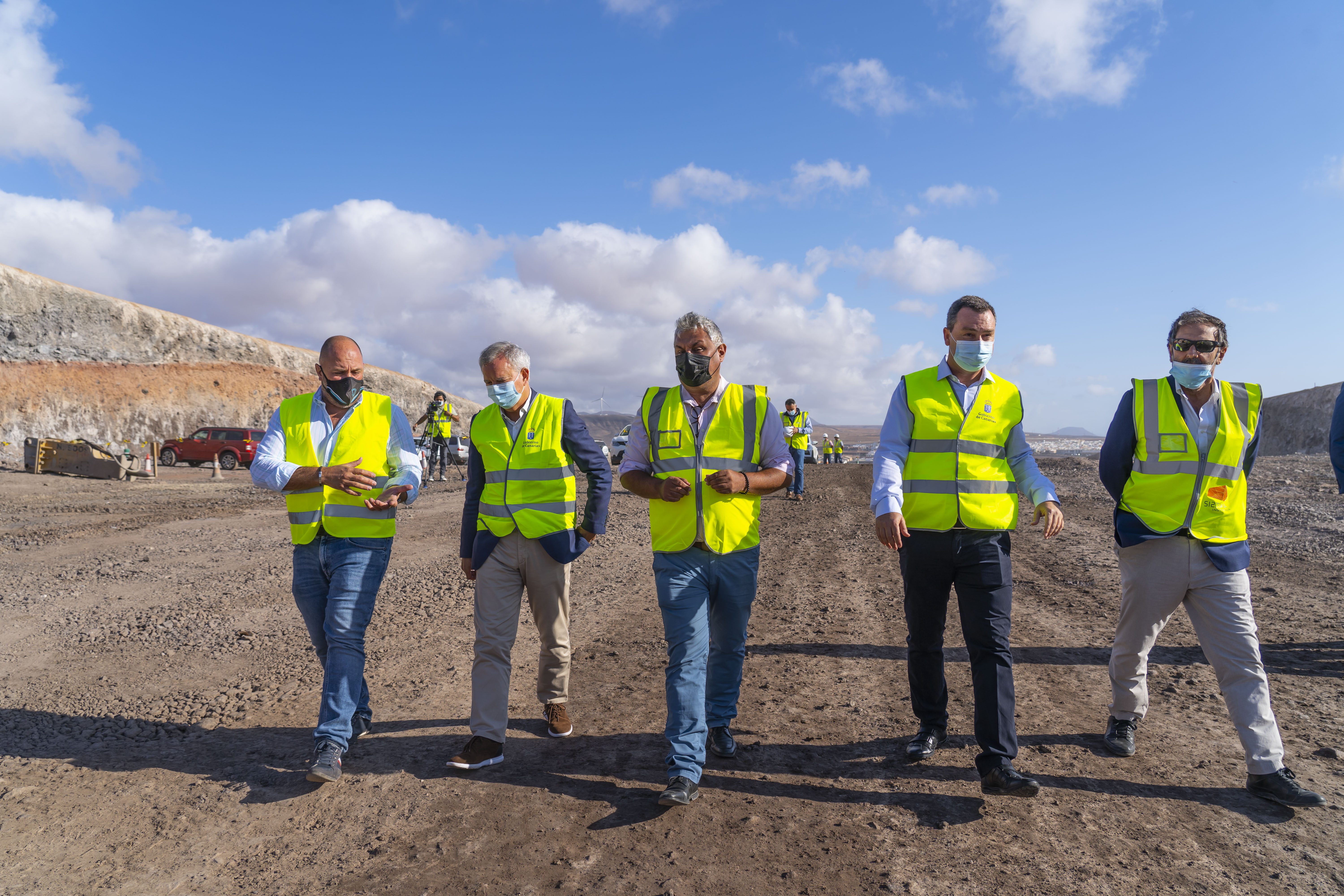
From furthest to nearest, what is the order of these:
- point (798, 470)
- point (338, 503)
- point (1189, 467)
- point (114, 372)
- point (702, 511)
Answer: point (114, 372) < point (798, 470) < point (338, 503) < point (1189, 467) < point (702, 511)

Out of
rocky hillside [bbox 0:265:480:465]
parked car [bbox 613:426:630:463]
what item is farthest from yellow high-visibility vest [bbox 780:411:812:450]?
rocky hillside [bbox 0:265:480:465]

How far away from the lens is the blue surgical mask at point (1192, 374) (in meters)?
3.67

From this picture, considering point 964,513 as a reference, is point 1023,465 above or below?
above

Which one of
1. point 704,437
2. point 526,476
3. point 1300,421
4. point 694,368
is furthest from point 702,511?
point 1300,421

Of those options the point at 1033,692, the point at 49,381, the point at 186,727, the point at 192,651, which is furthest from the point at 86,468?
the point at 49,381

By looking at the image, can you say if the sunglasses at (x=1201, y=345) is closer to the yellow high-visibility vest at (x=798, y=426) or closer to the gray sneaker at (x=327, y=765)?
the gray sneaker at (x=327, y=765)

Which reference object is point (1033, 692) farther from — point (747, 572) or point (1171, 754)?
point (747, 572)

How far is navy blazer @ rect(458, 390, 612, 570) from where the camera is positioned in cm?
385

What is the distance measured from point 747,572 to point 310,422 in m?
2.42

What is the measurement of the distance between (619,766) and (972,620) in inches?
75.0

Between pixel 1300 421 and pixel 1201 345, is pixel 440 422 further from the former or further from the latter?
pixel 1300 421

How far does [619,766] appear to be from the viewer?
3.74 metres

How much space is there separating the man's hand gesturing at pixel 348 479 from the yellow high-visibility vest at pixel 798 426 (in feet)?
44.1

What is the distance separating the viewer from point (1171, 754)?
3.78 meters
